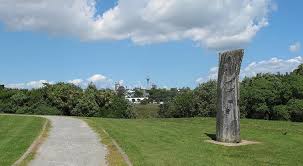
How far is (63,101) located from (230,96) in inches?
Result: 1648

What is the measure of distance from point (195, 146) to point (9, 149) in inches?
240

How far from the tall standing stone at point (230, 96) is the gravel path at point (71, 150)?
4.76m

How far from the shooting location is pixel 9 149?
15977mm

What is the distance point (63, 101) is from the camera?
2318 inches

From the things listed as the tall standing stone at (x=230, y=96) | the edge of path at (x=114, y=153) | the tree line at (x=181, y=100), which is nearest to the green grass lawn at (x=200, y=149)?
the edge of path at (x=114, y=153)

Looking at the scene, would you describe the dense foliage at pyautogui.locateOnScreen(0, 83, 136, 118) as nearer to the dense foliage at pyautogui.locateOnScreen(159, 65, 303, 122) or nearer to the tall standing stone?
the dense foliage at pyautogui.locateOnScreen(159, 65, 303, 122)

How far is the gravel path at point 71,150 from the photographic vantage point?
13578mm

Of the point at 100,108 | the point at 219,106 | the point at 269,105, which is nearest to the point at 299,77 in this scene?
the point at 269,105

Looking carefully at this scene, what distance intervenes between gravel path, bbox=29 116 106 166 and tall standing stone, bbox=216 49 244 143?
15.6 feet

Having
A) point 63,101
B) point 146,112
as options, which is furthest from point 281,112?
point 146,112

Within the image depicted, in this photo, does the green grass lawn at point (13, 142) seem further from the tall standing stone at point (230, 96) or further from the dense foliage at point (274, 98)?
the dense foliage at point (274, 98)

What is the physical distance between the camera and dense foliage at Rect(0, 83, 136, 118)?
57.6m

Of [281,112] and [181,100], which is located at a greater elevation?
[181,100]

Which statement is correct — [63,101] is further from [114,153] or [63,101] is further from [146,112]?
[114,153]
